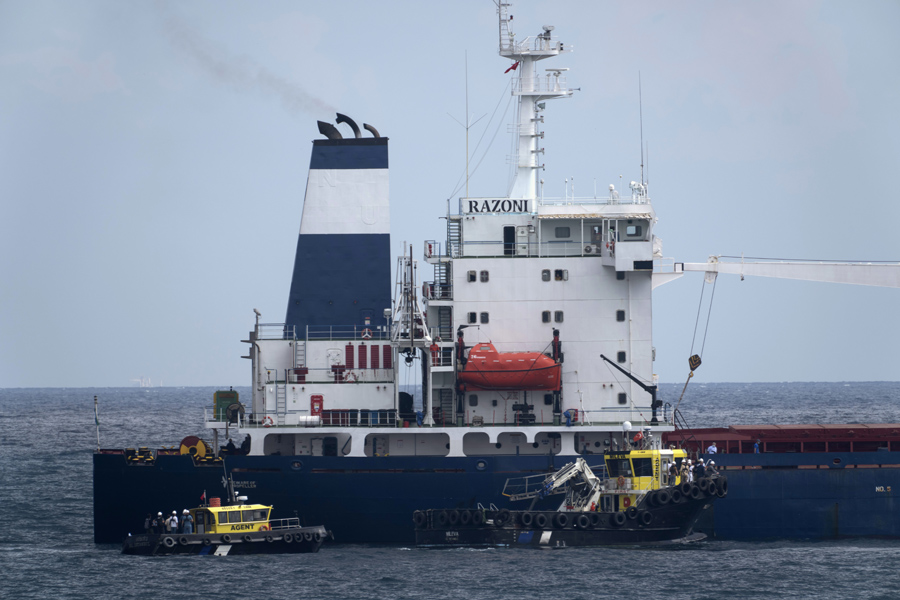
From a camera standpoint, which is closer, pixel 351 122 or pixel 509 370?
pixel 509 370

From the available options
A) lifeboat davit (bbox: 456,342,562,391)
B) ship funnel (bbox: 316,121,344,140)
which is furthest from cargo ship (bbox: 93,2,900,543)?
ship funnel (bbox: 316,121,344,140)

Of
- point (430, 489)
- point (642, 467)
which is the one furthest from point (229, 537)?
point (642, 467)

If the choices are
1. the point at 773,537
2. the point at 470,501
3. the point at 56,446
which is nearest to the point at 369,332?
the point at 470,501

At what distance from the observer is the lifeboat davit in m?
33.7

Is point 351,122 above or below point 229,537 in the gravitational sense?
above

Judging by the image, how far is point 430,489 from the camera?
33500 millimetres

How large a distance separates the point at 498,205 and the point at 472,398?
5.97 m

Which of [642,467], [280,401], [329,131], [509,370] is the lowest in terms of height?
[642,467]

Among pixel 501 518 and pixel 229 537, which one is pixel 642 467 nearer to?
pixel 501 518

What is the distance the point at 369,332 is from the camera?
36.0m

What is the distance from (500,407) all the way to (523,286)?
3.70m

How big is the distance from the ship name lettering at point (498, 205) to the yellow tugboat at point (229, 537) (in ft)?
35.0

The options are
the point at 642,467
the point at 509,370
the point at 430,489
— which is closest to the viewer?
the point at 642,467

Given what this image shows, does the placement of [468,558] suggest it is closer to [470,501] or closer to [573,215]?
[470,501]
